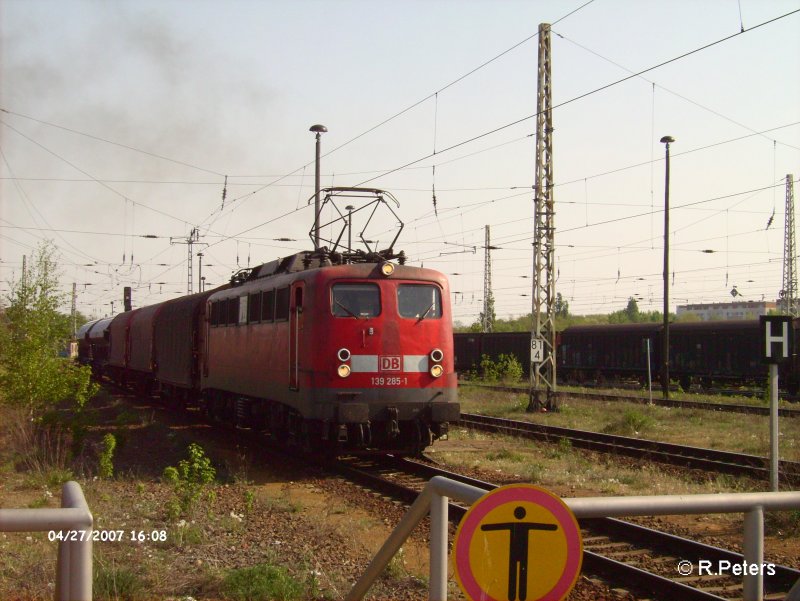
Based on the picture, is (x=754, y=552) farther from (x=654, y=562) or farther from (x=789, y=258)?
(x=789, y=258)

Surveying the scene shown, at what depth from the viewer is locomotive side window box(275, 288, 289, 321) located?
14.1 meters

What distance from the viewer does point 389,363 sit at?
1292 centimetres

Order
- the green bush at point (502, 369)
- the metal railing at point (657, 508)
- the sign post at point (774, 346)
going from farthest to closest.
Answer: the green bush at point (502, 369), the sign post at point (774, 346), the metal railing at point (657, 508)

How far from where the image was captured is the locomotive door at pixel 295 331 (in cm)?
1323

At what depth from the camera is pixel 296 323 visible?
1339cm

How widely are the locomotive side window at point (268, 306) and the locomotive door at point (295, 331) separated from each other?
1.30m

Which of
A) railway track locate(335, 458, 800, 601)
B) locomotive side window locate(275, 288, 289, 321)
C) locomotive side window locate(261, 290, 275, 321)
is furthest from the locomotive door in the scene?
railway track locate(335, 458, 800, 601)

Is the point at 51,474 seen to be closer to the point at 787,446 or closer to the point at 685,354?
the point at 787,446

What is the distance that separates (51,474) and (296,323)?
14.1 feet

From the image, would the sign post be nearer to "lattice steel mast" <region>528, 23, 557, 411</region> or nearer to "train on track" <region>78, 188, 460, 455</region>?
"train on track" <region>78, 188, 460, 455</region>

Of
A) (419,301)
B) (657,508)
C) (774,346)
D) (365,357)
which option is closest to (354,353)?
(365,357)

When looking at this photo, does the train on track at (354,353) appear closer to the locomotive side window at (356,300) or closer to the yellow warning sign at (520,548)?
the locomotive side window at (356,300)

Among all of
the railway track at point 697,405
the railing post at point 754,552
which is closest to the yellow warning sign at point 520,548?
the railing post at point 754,552

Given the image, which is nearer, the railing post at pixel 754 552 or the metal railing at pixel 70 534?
the metal railing at pixel 70 534
